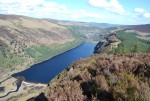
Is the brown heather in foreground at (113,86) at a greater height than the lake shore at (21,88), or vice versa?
the brown heather in foreground at (113,86)

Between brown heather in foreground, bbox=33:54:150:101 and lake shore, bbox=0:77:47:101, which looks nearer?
brown heather in foreground, bbox=33:54:150:101

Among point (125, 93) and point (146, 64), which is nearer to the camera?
point (125, 93)

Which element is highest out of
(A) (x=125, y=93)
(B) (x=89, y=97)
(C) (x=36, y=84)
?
(A) (x=125, y=93)

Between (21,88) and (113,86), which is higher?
(113,86)

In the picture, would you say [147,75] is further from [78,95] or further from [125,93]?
[78,95]

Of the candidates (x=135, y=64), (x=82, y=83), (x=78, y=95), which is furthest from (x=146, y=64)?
(x=78, y=95)

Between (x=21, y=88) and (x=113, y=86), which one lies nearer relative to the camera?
(x=113, y=86)

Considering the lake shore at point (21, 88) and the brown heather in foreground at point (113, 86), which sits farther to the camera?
the lake shore at point (21, 88)

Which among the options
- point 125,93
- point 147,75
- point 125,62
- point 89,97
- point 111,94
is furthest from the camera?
point 125,62

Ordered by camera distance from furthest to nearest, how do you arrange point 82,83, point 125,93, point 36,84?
point 36,84 < point 82,83 < point 125,93

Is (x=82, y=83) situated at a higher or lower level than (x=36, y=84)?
higher

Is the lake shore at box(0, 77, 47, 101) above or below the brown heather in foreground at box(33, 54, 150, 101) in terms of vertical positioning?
below
